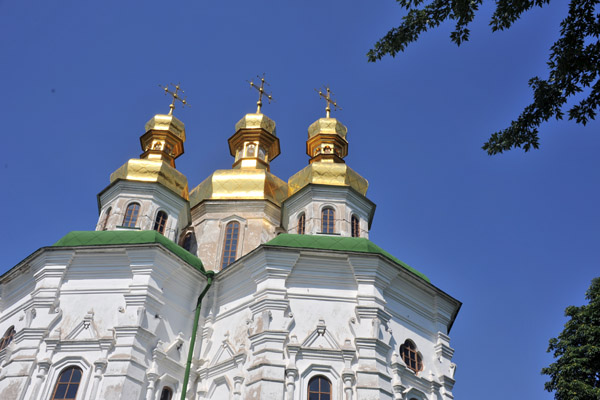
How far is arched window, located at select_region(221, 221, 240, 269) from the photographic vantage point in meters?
16.9

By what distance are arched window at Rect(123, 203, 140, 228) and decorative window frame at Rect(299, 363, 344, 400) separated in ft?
23.9

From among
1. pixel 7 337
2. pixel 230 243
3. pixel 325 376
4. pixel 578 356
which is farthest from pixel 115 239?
pixel 578 356

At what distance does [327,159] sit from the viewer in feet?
63.9

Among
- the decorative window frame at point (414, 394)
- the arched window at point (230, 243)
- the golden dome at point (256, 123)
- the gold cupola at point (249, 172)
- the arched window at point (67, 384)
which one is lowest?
the arched window at point (67, 384)

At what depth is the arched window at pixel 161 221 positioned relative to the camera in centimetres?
1727

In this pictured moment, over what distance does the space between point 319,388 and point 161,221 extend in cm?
769

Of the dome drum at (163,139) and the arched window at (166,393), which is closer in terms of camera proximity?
the arched window at (166,393)

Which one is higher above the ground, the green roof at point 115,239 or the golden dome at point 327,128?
the golden dome at point 327,128

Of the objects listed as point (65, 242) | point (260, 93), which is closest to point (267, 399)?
point (65, 242)

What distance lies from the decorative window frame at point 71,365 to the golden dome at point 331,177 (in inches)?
311

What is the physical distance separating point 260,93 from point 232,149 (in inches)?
111

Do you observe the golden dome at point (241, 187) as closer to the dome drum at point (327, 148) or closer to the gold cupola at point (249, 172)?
the gold cupola at point (249, 172)

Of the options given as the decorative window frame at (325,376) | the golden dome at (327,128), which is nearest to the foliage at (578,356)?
the decorative window frame at (325,376)

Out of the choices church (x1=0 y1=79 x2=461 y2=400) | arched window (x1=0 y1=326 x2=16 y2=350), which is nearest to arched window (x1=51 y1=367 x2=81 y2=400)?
church (x1=0 y1=79 x2=461 y2=400)
